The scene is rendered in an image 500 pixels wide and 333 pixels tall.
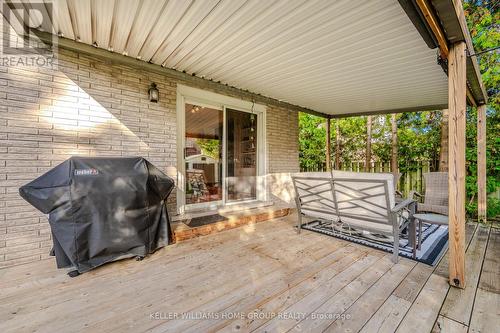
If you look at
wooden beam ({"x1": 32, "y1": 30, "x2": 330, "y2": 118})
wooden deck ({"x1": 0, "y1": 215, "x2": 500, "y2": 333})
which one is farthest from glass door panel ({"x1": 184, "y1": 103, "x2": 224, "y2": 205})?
wooden deck ({"x1": 0, "y1": 215, "x2": 500, "y2": 333})

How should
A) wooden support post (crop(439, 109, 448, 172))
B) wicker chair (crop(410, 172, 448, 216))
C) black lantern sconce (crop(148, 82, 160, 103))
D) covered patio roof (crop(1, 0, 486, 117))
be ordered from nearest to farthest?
1. covered patio roof (crop(1, 0, 486, 117))
2. black lantern sconce (crop(148, 82, 160, 103))
3. wicker chair (crop(410, 172, 448, 216))
4. wooden support post (crop(439, 109, 448, 172))

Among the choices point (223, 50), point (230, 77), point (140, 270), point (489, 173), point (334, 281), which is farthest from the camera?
point (489, 173)

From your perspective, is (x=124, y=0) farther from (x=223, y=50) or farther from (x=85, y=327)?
(x=85, y=327)

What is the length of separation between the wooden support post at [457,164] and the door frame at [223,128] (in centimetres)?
355

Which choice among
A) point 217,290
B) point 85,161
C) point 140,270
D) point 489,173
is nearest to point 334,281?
point 217,290

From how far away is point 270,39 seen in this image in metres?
2.66

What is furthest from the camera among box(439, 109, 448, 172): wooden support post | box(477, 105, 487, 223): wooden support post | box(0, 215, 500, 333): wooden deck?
box(439, 109, 448, 172): wooden support post

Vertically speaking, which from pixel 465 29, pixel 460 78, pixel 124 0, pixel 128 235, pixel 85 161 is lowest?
pixel 128 235

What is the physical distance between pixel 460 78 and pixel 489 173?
15.1 feet

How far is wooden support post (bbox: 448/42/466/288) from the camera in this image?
2.13 metres

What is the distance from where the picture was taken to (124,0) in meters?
2.05

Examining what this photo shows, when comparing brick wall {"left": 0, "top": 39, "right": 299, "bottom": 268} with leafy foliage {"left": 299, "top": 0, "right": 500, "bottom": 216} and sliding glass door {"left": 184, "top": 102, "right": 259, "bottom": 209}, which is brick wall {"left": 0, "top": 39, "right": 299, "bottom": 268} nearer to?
sliding glass door {"left": 184, "top": 102, "right": 259, "bottom": 209}

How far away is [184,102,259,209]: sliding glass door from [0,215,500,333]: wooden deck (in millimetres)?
1680

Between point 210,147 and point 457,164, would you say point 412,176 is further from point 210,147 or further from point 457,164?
point 210,147
